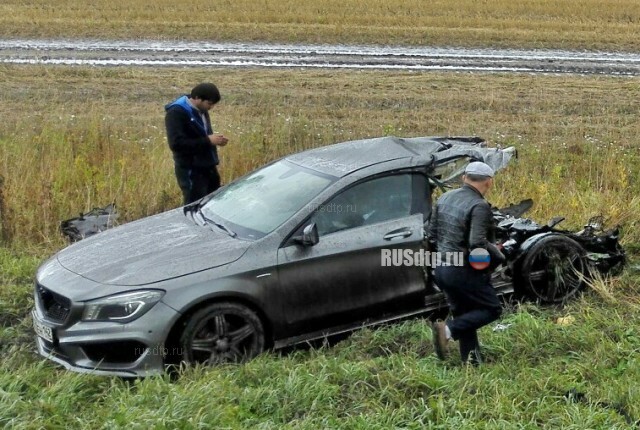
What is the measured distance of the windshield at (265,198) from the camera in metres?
6.81

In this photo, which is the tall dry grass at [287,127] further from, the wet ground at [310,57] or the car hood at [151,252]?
the car hood at [151,252]

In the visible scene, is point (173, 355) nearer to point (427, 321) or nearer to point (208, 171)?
point (427, 321)

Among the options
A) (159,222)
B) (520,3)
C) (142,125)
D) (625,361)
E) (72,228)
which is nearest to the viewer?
(625,361)

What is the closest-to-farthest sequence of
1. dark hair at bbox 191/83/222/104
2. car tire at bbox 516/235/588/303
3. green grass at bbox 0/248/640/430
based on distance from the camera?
green grass at bbox 0/248/640/430 < car tire at bbox 516/235/588/303 < dark hair at bbox 191/83/222/104

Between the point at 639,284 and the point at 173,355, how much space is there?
167 inches

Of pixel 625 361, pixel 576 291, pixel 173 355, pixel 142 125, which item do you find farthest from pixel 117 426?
pixel 142 125

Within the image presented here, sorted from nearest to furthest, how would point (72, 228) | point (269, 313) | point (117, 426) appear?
point (117, 426), point (269, 313), point (72, 228)

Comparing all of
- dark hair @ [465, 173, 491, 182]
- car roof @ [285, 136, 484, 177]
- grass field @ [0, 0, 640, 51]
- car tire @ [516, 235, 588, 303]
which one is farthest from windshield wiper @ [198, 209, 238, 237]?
grass field @ [0, 0, 640, 51]

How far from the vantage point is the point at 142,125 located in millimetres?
14422

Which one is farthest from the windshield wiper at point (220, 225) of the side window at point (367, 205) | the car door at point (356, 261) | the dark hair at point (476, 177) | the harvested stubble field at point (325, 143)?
the dark hair at point (476, 177)

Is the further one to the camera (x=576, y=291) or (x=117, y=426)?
(x=576, y=291)

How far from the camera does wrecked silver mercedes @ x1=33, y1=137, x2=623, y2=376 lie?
6.05 meters

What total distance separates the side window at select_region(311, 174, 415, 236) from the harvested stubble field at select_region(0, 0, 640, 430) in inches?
33.2

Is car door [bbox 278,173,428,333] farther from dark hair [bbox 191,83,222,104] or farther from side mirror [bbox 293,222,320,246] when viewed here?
dark hair [bbox 191,83,222,104]
